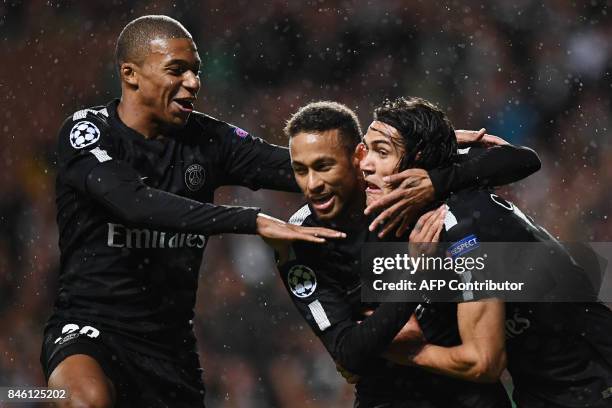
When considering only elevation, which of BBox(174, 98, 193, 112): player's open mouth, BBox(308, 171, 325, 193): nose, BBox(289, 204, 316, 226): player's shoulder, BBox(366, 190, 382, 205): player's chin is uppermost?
BBox(174, 98, 193, 112): player's open mouth

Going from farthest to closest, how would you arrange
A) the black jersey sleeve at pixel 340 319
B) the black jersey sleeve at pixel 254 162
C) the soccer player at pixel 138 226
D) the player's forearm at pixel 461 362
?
the black jersey sleeve at pixel 254 162 < the soccer player at pixel 138 226 < the black jersey sleeve at pixel 340 319 < the player's forearm at pixel 461 362

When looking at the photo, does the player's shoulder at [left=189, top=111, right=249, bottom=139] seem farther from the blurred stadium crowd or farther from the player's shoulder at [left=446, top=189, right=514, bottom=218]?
the blurred stadium crowd

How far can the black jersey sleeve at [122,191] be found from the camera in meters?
3.54

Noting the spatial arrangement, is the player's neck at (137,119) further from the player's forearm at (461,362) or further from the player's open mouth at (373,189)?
the player's forearm at (461,362)

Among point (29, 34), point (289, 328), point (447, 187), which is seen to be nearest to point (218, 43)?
point (29, 34)

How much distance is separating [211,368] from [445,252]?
15.2ft

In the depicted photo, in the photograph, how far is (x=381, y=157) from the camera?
11.3 ft

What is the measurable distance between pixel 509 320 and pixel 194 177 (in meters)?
1.50

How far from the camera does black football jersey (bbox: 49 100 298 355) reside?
3801mm

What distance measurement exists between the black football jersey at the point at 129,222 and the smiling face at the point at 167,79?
147 mm

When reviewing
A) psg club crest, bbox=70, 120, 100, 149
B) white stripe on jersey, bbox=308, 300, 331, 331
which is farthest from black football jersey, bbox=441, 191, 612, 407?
psg club crest, bbox=70, 120, 100, 149

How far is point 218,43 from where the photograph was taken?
→ 27.4 feet

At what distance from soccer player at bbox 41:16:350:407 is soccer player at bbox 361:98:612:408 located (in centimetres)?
85

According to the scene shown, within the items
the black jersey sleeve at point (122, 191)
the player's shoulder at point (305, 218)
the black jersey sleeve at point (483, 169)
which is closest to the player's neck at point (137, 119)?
the black jersey sleeve at point (122, 191)
